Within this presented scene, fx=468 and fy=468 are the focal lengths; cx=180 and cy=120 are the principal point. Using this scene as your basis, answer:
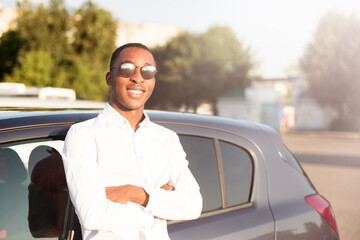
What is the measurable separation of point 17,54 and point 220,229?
3321 cm

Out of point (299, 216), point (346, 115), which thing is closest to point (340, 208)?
point (299, 216)

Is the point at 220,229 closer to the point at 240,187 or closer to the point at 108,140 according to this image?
the point at 240,187

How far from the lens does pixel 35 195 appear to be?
1.97 metres

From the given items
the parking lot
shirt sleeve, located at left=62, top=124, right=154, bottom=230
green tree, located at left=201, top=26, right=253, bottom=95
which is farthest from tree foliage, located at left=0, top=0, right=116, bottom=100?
shirt sleeve, located at left=62, top=124, right=154, bottom=230

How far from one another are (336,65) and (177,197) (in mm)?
48036

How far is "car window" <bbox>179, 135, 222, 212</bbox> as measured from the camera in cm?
238

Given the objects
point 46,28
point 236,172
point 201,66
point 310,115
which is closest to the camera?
point 236,172

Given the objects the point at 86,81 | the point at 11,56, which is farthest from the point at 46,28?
the point at 86,81

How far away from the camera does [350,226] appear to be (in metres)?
6.50

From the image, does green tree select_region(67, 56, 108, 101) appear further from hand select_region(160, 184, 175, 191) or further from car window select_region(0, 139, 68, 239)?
hand select_region(160, 184, 175, 191)

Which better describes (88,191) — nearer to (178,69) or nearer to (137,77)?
(137,77)

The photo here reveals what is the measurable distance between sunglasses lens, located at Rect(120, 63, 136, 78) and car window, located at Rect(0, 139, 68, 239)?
15.8 inches

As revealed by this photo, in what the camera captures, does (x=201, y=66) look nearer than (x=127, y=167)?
No

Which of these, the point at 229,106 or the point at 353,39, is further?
the point at 229,106
